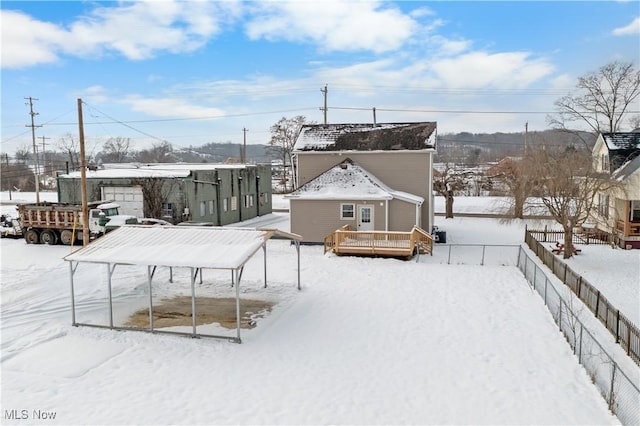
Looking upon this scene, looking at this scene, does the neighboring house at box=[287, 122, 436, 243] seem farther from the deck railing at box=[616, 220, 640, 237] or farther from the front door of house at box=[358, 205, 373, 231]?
the deck railing at box=[616, 220, 640, 237]

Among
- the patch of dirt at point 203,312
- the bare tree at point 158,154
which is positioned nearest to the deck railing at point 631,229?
the patch of dirt at point 203,312

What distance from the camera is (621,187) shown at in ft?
84.4

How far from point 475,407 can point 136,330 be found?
9.14 metres

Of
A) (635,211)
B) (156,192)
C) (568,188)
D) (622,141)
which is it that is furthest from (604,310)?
(156,192)

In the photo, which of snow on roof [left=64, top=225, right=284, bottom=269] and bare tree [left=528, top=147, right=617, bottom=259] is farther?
bare tree [left=528, top=147, right=617, bottom=259]

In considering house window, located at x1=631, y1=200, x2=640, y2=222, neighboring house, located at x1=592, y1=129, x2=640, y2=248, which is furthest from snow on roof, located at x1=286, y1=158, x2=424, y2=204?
house window, located at x1=631, y1=200, x2=640, y2=222

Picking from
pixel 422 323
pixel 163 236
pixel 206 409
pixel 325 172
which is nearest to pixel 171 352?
pixel 206 409

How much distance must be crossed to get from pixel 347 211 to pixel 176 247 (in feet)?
44.4

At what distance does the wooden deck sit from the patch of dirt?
26.2ft

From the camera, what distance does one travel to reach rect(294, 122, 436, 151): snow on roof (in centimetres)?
2855

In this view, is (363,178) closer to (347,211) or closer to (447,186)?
(347,211)

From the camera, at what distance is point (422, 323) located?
14.4 m

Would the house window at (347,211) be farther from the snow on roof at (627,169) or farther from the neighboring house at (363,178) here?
the snow on roof at (627,169)

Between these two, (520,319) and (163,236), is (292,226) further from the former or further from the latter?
(520,319)
